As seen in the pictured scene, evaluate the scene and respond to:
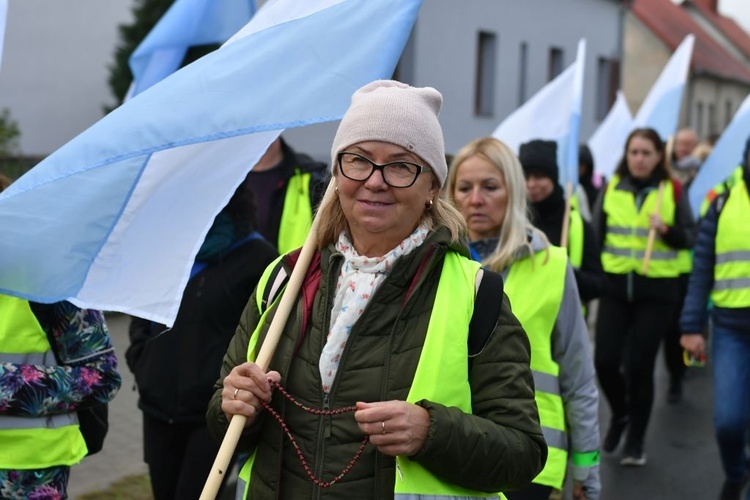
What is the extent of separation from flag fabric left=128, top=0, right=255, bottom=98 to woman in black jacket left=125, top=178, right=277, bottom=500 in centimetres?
106

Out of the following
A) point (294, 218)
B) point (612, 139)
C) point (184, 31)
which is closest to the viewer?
point (184, 31)

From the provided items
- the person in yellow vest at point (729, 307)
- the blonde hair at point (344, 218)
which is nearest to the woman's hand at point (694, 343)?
the person in yellow vest at point (729, 307)

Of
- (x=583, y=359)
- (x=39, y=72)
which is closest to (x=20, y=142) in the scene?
(x=39, y=72)

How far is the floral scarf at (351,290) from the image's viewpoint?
7.77 ft

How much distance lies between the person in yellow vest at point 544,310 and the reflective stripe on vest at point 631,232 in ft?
10.9

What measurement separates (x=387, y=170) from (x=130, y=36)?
15637 millimetres

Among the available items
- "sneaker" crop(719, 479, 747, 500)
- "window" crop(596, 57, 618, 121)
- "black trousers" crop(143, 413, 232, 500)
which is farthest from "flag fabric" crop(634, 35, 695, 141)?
"window" crop(596, 57, 618, 121)

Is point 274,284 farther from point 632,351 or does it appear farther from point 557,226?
point 632,351

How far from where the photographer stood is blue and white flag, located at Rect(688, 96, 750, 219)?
7617 mm

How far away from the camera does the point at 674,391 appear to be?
8742 millimetres

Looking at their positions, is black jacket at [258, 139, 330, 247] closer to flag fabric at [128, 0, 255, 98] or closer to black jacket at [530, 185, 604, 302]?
flag fabric at [128, 0, 255, 98]

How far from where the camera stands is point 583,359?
3791mm

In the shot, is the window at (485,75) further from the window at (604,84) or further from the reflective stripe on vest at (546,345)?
the reflective stripe on vest at (546,345)

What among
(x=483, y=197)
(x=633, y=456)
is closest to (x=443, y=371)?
(x=483, y=197)
